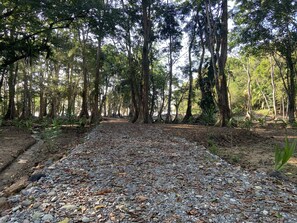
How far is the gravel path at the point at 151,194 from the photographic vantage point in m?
2.59

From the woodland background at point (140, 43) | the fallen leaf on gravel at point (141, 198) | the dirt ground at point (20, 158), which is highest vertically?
the woodland background at point (140, 43)

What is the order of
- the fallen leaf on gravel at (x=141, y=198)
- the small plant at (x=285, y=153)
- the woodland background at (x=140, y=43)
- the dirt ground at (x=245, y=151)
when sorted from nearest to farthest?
the fallen leaf on gravel at (x=141, y=198) → the small plant at (x=285, y=153) → the dirt ground at (x=245, y=151) → the woodland background at (x=140, y=43)

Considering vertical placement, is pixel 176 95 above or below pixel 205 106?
above

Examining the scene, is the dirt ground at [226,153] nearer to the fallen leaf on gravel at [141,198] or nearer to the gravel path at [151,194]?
the gravel path at [151,194]

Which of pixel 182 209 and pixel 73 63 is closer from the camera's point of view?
pixel 182 209

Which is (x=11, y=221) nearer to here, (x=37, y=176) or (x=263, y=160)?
(x=37, y=176)

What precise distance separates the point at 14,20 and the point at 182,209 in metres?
12.4

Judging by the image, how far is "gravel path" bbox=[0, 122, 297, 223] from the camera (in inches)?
102

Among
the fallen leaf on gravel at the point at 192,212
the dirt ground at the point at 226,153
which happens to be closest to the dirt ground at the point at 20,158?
the dirt ground at the point at 226,153

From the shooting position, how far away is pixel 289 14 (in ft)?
44.6

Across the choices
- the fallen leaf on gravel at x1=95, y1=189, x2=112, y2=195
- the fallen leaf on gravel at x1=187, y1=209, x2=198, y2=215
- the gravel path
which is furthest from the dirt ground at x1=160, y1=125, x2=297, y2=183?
the fallen leaf on gravel at x1=95, y1=189, x2=112, y2=195

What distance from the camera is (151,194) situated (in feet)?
10.3

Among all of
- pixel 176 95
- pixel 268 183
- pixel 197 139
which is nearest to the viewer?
pixel 268 183

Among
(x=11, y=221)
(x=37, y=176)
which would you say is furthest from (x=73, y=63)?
(x=11, y=221)
